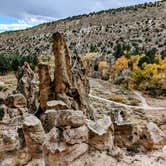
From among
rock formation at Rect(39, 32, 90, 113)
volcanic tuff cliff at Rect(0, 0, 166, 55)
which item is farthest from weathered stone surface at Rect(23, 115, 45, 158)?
volcanic tuff cliff at Rect(0, 0, 166, 55)

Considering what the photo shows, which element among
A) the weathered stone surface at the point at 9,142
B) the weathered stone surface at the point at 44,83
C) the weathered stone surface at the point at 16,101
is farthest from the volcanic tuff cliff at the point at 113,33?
the weathered stone surface at the point at 9,142

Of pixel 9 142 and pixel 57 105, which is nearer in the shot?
pixel 9 142

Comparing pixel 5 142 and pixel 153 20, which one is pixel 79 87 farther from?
Result: pixel 153 20

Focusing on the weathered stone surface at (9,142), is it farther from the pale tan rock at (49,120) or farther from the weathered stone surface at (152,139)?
the weathered stone surface at (152,139)

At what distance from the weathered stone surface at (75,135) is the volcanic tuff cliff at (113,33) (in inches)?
5067

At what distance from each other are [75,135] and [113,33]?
157 metres

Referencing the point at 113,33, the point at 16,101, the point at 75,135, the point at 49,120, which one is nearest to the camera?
the point at 75,135

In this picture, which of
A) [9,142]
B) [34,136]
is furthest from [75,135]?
[9,142]

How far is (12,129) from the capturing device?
33406 mm

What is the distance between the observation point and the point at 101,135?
78.7 ft

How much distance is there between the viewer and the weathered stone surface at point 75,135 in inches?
853

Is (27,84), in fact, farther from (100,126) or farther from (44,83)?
(100,126)

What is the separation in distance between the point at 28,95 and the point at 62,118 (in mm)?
27692

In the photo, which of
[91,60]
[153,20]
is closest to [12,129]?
[91,60]
